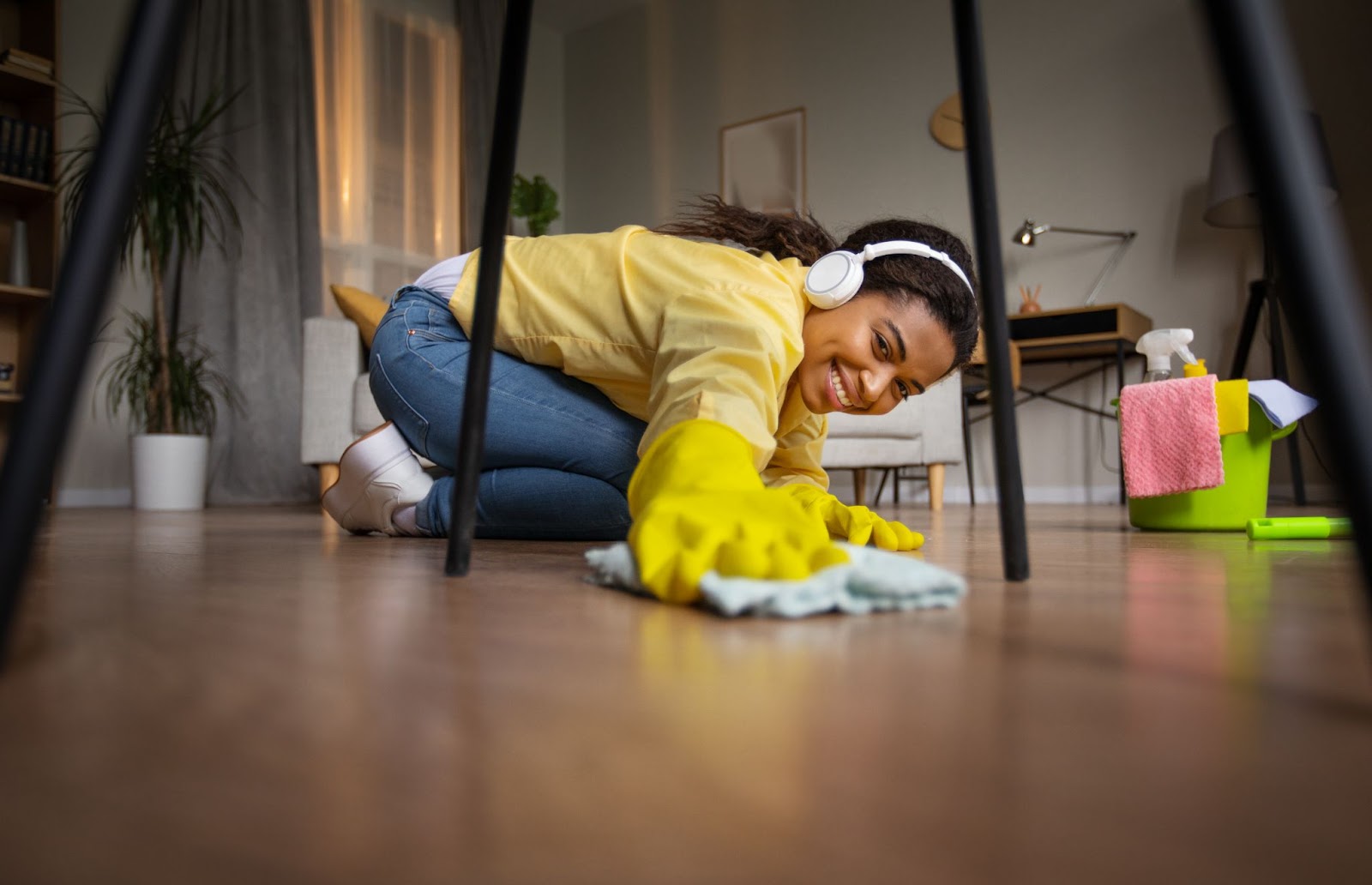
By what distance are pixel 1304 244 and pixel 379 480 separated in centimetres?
119

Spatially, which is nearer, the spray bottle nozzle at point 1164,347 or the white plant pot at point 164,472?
the spray bottle nozzle at point 1164,347

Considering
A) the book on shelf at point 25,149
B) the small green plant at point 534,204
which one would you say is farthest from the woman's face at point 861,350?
the small green plant at point 534,204

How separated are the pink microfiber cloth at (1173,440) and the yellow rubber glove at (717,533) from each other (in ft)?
3.32

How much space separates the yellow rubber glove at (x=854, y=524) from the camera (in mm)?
818

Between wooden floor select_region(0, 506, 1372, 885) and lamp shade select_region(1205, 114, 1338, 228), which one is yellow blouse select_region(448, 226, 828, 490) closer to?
wooden floor select_region(0, 506, 1372, 885)

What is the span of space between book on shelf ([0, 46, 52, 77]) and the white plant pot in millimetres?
1394

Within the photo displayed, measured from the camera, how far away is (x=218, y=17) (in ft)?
11.8

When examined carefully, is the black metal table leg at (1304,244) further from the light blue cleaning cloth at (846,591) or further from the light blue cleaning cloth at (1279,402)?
the light blue cleaning cloth at (1279,402)

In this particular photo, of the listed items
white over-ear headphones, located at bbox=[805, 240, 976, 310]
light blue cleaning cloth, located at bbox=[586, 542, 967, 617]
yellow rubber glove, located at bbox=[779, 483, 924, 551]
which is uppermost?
white over-ear headphones, located at bbox=[805, 240, 976, 310]

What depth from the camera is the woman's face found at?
0.98 m

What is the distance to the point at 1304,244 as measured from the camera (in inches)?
9.9

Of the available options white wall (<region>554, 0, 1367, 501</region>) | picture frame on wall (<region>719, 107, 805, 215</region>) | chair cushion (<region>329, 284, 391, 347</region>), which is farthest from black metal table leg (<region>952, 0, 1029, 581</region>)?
picture frame on wall (<region>719, 107, 805, 215</region>)

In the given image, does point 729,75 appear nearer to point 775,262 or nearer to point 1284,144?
point 775,262

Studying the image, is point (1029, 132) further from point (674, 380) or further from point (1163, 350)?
point (674, 380)
